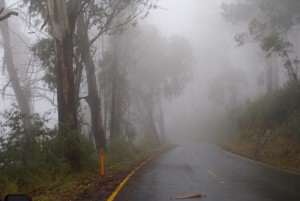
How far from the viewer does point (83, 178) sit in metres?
15.6

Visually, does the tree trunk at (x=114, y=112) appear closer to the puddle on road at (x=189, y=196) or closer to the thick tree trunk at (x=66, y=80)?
the thick tree trunk at (x=66, y=80)

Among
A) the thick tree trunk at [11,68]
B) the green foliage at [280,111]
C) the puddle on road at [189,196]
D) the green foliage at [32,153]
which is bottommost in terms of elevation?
the puddle on road at [189,196]

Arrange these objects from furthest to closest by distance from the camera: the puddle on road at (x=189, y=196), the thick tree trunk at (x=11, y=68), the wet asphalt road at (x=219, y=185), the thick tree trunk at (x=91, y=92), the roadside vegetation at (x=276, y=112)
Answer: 1. the thick tree trunk at (x=11, y=68)
2. the thick tree trunk at (x=91, y=92)
3. the roadside vegetation at (x=276, y=112)
4. the wet asphalt road at (x=219, y=185)
5. the puddle on road at (x=189, y=196)

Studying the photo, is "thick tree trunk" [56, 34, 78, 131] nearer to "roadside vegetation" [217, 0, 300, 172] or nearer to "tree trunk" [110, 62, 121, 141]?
"roadside vegetation" [217, 0, 300, 172]

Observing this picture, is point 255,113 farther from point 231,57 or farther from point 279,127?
point 231,57

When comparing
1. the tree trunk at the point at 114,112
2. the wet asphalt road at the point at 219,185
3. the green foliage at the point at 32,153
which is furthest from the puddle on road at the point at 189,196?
the tree trunk at the point at 114,112

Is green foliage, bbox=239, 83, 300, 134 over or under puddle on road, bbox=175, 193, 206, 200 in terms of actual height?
over

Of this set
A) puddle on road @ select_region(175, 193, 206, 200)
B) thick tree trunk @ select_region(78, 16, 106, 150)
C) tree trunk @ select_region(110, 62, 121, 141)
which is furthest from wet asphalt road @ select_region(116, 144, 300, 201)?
tree trunk @ select_region(110, 62, 121, 141)

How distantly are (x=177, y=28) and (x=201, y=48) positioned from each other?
13635mm

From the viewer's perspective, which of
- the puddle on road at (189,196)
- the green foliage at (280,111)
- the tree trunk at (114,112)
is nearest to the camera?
the puddle on road at (189,196)

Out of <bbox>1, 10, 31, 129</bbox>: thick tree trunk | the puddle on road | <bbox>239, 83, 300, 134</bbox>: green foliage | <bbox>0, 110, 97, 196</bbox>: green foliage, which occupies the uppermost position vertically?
<bbox>1, 10, 31, 129</bbox>: thick tree trunk

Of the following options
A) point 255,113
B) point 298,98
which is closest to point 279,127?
point 298,98

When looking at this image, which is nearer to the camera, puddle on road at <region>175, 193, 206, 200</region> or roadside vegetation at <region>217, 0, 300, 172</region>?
puddle on road at <region>175, 193, 206, 200</region>

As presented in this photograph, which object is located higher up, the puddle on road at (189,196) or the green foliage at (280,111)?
the green foliage at (280,111)
